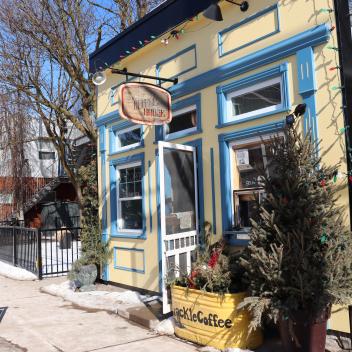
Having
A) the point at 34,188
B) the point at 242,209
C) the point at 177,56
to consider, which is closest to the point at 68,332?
the point at 242,209

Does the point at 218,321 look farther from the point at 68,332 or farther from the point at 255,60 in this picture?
the point at 255,60

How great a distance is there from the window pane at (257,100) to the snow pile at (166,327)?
122 inches

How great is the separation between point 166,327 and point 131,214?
126 inches

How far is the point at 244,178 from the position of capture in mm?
6070

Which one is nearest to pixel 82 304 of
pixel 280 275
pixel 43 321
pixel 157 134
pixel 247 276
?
pixel 43 321

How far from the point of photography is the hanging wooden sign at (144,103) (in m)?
6.13

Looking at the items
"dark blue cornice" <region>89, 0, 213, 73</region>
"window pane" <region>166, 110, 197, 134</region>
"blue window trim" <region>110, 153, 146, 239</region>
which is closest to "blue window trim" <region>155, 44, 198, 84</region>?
"dark blue cornice" <region>89, 0, 213, 73</region>

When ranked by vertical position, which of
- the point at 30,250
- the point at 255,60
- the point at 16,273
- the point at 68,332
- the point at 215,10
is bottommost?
the point at 68,332

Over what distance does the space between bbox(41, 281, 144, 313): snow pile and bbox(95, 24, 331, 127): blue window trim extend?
3593 mm

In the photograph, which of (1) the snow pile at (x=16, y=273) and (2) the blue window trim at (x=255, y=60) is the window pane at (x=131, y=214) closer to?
(2) the blue window trim at (x=255, y=60)

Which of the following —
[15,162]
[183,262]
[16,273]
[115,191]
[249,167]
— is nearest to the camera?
[249,167]

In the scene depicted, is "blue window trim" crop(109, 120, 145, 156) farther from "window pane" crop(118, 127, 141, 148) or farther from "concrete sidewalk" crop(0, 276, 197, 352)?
"concrete sidewalk" crop(0, 276, 197, 352)

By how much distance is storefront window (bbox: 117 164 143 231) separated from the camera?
815 centimetres

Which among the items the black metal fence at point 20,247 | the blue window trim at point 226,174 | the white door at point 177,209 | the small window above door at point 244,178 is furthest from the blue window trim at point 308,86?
the black metal fence at point 20,247
